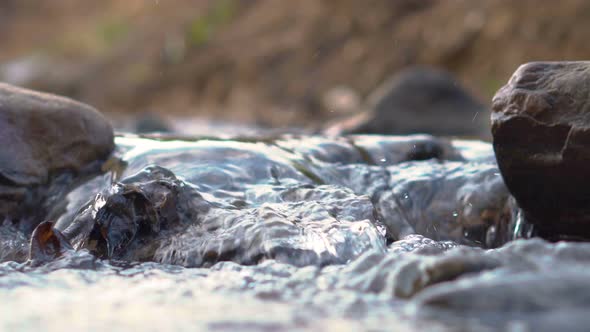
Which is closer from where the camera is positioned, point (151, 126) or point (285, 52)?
point (151, 126)

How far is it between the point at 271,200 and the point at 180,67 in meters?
16.4

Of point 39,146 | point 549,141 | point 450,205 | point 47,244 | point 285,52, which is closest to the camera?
point 47,244

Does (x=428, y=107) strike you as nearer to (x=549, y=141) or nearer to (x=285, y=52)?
(x=549, y=141)

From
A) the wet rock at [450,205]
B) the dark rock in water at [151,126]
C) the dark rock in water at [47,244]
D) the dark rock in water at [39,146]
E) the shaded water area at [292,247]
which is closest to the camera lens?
the shaded water area at [292,247]

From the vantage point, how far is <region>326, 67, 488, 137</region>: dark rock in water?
8781mm

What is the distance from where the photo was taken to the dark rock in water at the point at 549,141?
276 cm

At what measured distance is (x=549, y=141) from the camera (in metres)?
2.82

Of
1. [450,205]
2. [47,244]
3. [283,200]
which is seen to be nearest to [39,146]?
[47,244]

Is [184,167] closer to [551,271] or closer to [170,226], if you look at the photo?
[170,226]

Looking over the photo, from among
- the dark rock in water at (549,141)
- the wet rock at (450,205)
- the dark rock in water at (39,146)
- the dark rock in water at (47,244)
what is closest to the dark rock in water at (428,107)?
the wet rock at (450,205)

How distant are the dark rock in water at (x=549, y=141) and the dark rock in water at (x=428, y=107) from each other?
525 centimetres

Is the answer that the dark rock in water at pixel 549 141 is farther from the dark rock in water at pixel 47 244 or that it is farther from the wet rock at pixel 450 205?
the dark rock in water at pixel 47 244

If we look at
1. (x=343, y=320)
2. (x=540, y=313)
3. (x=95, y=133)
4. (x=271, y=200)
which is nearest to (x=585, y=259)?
(x=540, y=313)

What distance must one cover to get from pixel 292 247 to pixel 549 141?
1125 millimetres
